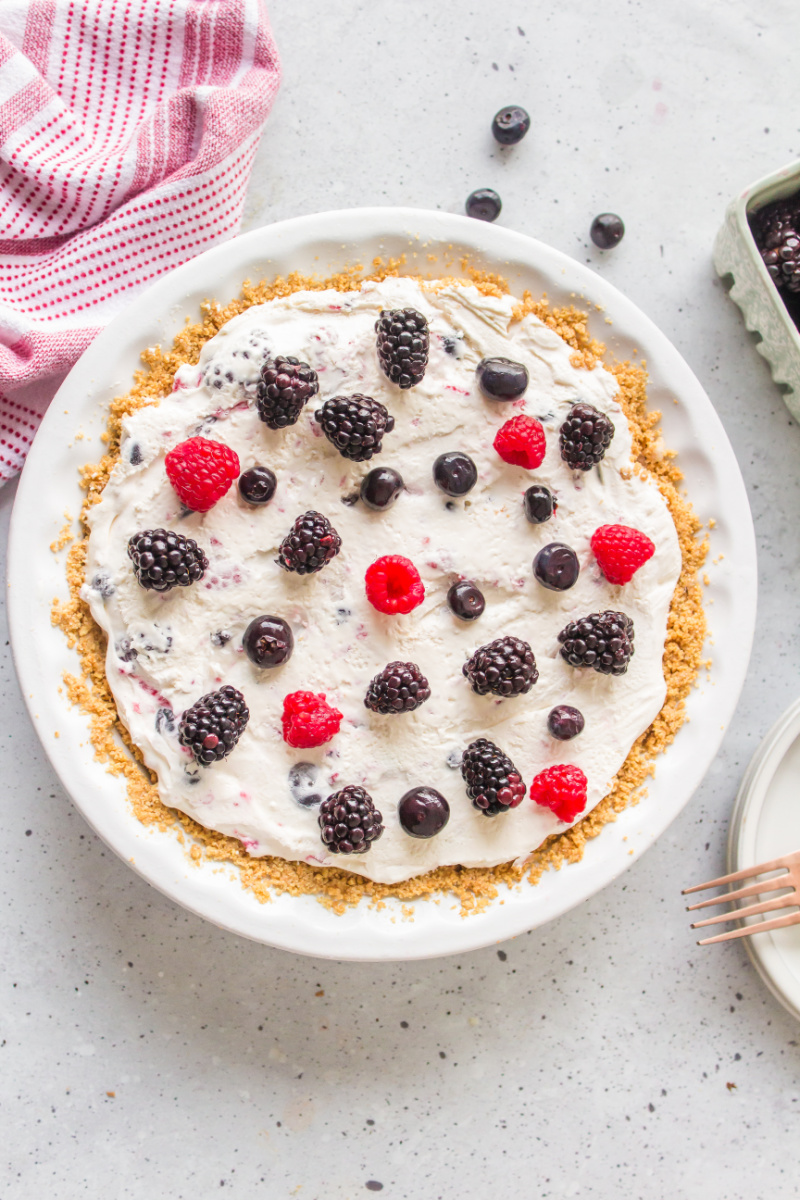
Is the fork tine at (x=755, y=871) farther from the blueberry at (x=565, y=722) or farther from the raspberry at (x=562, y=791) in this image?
the blueberry at (x=565, y=722)

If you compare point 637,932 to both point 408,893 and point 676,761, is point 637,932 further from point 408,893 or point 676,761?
point 408,893

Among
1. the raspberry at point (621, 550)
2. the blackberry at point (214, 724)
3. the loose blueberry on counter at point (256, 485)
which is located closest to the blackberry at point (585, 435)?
the raspberry at point (621, 550)

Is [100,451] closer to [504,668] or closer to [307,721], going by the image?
[307,721]

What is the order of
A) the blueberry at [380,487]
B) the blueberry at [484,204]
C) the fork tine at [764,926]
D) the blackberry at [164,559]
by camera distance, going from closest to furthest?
the blackberry at [164,559] → the blueberry at [380,487] → the fork tine at [764,926] → the blueberry at [484,204]

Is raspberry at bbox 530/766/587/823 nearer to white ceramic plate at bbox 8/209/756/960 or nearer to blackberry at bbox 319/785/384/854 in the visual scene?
white ceramic plate at bbox 8/209/756/960

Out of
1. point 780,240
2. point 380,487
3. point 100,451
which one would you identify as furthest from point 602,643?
point 100,451

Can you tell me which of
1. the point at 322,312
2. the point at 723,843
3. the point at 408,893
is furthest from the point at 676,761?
the point at 322,312

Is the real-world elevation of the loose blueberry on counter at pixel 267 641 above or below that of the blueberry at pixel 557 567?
below

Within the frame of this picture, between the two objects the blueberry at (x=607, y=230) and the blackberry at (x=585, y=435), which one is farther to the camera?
the blueberry at (x=607, y=230)
